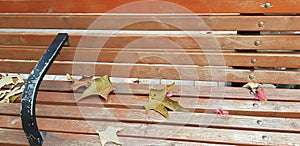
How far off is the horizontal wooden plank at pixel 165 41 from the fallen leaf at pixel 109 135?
45 cm

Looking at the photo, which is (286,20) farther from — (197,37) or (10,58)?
(10,58)

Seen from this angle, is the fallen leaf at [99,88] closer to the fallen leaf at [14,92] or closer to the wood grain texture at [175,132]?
the wood grain texture at [175,132]

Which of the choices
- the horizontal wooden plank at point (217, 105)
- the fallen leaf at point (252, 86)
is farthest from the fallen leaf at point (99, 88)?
the fallen leaf at point (252, 86)

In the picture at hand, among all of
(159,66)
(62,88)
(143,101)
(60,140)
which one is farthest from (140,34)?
(60,140)

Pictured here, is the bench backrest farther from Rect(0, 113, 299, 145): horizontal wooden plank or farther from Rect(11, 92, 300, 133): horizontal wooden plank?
Rect(0, 113, 299, 145): horizontal wooden plank

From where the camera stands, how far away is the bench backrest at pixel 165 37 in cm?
A: 154

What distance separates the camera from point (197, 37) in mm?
1618

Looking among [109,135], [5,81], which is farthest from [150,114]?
[5,81]

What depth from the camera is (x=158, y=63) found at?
1.72m

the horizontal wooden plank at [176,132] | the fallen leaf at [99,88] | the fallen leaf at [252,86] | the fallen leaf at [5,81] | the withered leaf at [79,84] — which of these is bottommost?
the horizontal wooden plank at [176,132]

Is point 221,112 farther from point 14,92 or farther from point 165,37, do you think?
point 14,92

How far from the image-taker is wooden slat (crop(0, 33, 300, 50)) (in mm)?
1550

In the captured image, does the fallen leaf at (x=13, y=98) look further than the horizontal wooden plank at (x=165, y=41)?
Yes

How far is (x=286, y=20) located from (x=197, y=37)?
0.38 meters
